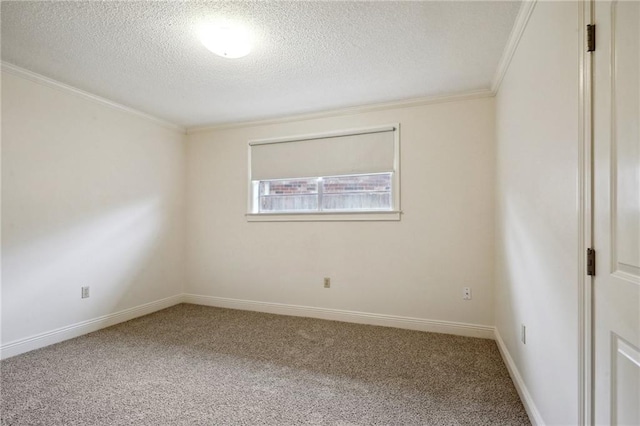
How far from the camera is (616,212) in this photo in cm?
97

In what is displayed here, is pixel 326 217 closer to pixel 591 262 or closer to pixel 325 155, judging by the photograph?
pixel 325 155

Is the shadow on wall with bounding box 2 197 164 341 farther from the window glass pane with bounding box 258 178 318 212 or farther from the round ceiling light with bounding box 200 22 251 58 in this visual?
the round ceiling light with bounding box 200 22 251 58

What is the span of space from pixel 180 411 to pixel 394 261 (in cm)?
223

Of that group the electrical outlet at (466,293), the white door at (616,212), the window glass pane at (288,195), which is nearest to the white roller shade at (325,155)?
the window glass pane at (288,195)

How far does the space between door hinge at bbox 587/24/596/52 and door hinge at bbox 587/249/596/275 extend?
2.41ft

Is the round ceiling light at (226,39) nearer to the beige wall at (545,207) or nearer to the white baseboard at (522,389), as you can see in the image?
the beige wall at (545,207)

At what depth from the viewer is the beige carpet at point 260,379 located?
1.72 meters

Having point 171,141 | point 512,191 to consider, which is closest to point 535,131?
point 512,191

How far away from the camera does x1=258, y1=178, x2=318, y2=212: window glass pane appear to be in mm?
3584

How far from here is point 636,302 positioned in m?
0.87

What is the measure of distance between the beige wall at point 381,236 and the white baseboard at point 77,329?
561 mm

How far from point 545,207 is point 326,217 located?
2203mm

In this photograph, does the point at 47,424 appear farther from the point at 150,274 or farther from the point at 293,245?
the point at 293,245

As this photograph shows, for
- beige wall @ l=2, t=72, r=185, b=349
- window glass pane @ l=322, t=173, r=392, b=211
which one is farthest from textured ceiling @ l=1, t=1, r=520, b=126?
window glass pane @ l=322, t=173, r=392, b=211
